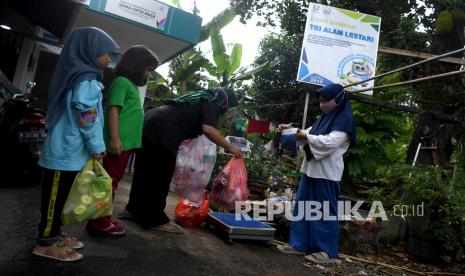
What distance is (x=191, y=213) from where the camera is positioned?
4035 mm

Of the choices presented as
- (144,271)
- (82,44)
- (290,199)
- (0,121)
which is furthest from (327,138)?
(0,121)

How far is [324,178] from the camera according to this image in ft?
12.8

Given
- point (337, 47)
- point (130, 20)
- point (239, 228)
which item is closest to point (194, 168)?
point (239, 228)

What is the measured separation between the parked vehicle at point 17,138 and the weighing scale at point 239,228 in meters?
2.14

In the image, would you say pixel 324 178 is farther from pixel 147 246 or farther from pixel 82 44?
pixel 82 44

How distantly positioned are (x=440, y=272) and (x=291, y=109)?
12604 millimetres

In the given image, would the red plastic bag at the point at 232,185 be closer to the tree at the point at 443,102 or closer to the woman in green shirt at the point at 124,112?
the woman in green shirt at the point at 124,112

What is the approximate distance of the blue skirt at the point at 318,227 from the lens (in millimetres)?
3824

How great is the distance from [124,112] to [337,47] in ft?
15.7

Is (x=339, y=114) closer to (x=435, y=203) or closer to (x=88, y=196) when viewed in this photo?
(x=435, y=203)

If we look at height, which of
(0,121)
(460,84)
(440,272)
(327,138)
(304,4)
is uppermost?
(304,4)

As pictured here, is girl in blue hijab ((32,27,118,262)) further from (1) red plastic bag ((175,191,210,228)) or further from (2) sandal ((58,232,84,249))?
(1) red plastic bag ((175,191,210,228))

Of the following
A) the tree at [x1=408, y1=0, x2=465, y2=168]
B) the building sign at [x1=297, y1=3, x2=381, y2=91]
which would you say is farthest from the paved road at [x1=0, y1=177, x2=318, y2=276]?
the tree at [x1=408, y1=0, x2=465, y2=168]

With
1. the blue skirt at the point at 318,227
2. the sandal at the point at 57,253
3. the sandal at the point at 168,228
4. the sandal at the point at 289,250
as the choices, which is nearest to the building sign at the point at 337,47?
the blue skirt at the point at 318,227
